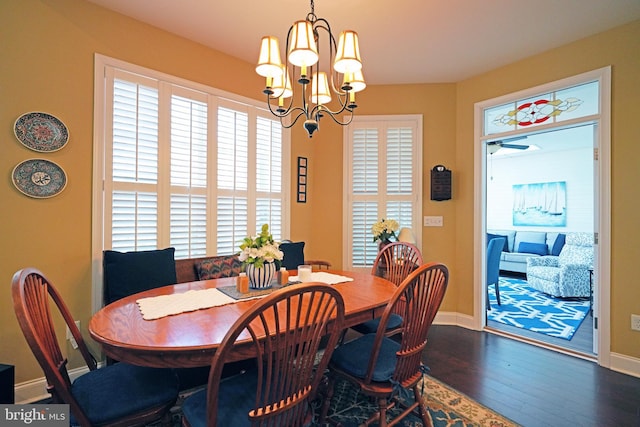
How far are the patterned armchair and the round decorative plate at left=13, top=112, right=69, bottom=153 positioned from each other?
20.2 feet

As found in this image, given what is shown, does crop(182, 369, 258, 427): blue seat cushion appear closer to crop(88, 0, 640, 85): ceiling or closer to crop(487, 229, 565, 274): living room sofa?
crop(88, 0, 640, 85): ceiling

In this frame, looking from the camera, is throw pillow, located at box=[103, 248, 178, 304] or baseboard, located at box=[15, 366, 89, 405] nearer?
baseboard, located at box=[15, 366, 89, 405]

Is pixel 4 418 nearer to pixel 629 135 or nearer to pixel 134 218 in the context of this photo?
pixel 134 218

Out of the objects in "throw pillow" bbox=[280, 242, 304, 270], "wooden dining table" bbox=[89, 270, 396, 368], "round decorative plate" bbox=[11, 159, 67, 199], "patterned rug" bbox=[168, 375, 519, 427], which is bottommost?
"patterned rug" bbox=[168, 375, 519, 427]

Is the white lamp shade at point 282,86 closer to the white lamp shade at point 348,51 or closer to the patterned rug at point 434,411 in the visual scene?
the white lamp shade at point 348,51

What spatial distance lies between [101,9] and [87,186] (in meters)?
1.37

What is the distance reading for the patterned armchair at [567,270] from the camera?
180 inches

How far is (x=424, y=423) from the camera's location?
5.63 ft

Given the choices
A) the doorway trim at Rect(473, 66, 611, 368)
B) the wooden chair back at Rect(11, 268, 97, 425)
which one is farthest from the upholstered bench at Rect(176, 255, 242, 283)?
the doorway trim at Rect(473, 66, 611, 368)

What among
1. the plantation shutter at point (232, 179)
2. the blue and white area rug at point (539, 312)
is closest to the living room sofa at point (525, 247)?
the blue and white area rug at point (539, 312)

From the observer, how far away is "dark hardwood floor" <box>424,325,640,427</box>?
1936 mm

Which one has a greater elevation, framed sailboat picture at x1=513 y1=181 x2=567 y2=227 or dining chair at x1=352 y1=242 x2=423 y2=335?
framed sailboat picture at x1=513 y1=181 x2=567 y2=227

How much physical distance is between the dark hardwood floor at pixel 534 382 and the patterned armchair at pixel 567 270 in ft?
7.42

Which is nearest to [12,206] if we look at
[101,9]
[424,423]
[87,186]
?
[87,186]
